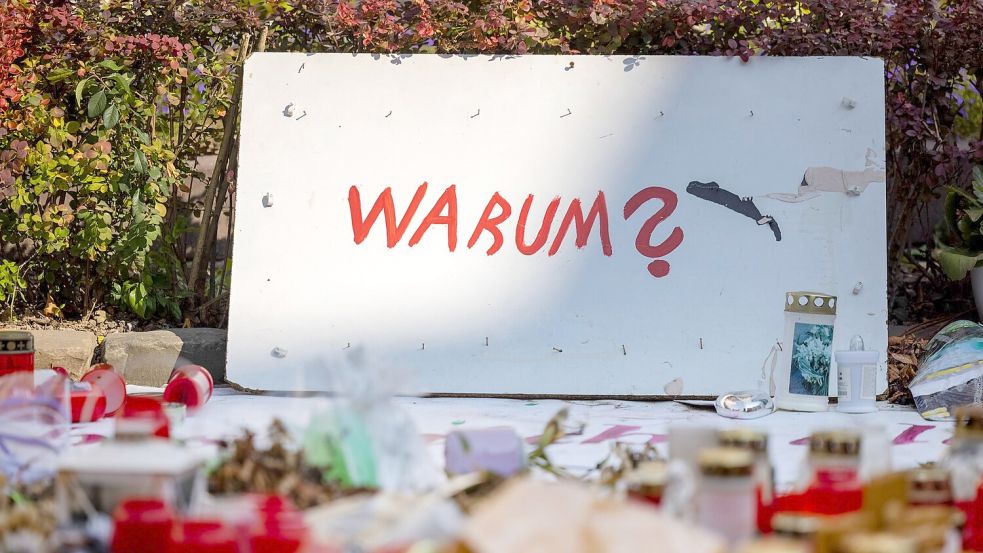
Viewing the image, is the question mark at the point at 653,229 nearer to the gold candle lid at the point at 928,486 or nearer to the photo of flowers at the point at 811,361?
the photo of flowers at the point at 811,361

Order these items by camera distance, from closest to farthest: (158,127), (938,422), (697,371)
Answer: (938,422)
(697,371)
(158,127)

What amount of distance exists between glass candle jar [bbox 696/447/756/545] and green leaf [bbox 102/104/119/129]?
2.75 meters

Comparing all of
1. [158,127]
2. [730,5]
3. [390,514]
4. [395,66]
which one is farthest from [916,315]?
[390,514]

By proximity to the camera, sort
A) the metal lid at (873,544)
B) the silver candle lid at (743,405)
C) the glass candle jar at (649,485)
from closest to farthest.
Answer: the metal lid at (873,544), the glass candle jar at (649,485), the silver candle lid at (743,405)

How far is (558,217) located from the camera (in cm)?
312

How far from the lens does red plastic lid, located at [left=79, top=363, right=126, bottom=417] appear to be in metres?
2.45

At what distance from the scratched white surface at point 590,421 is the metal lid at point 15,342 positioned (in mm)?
260

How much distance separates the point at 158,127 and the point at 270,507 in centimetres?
273

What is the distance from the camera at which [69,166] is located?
10.9 ft

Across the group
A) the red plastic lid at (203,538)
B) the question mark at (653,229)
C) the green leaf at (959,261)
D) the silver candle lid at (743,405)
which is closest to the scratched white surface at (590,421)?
the silver candle lid at (743,405)

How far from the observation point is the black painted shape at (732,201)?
3090 millimetres

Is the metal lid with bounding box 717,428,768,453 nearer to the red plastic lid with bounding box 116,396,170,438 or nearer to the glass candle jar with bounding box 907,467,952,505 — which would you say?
the glass candle jar with bounding box 907,467,952,505

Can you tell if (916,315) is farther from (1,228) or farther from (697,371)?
(1,228)

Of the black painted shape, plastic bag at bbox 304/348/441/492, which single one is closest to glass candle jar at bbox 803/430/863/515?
plastic bag at bbox 304/348/441/492
